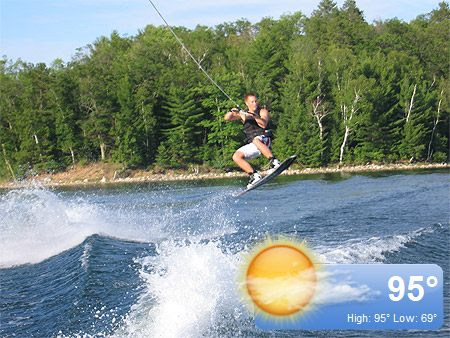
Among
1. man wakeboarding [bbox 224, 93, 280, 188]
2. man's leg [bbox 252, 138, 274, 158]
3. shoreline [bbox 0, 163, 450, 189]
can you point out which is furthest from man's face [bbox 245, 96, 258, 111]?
shoreline [bbox 0, 163, 450, 189]

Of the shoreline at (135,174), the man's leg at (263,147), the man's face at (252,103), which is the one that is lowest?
the shoreline at (135,174)

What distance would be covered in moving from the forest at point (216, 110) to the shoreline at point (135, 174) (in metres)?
Answer: 1.25

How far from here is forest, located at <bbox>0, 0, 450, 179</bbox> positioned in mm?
44281

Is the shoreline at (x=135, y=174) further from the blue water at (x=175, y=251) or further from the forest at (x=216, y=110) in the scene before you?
the blue water at (x=175, y=251)

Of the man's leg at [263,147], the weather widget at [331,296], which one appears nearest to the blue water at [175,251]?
the weather widget at [331,296]

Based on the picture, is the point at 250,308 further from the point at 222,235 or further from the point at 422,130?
the point at 422,130

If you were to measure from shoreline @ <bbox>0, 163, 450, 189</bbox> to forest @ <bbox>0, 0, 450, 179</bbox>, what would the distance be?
1.25 m

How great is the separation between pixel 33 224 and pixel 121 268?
19.8 ft

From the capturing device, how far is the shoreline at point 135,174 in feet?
135

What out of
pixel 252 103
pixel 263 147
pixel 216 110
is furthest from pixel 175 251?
pixel 216 110

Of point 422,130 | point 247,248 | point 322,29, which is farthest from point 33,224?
point 322,29

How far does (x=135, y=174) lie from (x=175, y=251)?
34.0 meters

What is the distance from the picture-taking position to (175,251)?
11.1m

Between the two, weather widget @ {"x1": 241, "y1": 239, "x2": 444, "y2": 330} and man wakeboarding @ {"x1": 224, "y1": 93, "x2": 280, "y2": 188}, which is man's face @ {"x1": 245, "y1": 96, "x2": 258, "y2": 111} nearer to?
man wakeboarding @ {"x1": 224, "y1": 93, "x2": 280, "y2": 188}
